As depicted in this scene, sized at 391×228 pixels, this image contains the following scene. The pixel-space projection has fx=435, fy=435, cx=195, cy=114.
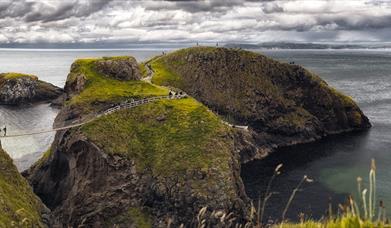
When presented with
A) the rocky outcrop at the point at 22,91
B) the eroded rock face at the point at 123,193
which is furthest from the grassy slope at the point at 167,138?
the rocky outcrop at the point at 22,91

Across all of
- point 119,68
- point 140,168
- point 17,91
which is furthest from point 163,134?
point 17,91

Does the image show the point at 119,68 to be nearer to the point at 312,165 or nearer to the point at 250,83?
the point at 312,165

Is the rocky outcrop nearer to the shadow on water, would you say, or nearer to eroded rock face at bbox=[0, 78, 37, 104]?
eroded rock face at bbox=[0, 78, 37, 104]

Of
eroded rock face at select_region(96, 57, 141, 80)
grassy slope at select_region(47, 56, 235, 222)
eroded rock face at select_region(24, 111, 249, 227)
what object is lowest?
eroded rock face at select_region(24, 111, 249, 227)

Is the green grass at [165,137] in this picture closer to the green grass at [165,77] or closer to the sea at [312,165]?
the sea at [312,165]

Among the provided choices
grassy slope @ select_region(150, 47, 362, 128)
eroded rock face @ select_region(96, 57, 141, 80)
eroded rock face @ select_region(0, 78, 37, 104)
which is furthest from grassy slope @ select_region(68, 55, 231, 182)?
eroded rock face @ select_region(0, 78, 37, 104)
